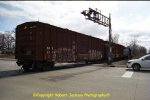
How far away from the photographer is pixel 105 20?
28.1 metres

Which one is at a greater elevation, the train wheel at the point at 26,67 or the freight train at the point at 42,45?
the freight train at the point at 42,45

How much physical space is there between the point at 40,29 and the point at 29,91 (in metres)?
9.26

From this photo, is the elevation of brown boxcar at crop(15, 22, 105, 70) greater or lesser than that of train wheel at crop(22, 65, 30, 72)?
greater

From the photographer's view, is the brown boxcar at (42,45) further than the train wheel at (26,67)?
No

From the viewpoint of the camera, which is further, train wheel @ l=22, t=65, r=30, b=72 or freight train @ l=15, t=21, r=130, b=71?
train wheel @ l=22, t=65, r=30, b=72

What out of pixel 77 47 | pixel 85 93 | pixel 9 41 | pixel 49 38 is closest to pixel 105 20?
pixel 77 47

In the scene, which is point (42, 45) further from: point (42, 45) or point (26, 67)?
point (26, 67)

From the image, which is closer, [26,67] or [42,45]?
[42,45]

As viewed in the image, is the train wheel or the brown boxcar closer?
the brown boxcar

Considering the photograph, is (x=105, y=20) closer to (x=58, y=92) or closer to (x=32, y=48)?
(x=32, y=48)

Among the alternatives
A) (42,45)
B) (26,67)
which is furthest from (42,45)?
(26,67)

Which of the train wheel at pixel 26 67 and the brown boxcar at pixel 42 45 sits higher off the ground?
the brown boxcar at pixel 42 45

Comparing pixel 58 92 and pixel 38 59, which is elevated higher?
pixel 38 59

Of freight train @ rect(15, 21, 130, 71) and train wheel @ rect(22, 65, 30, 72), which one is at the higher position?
freight train @ rect(15, 21, 130, 71)
